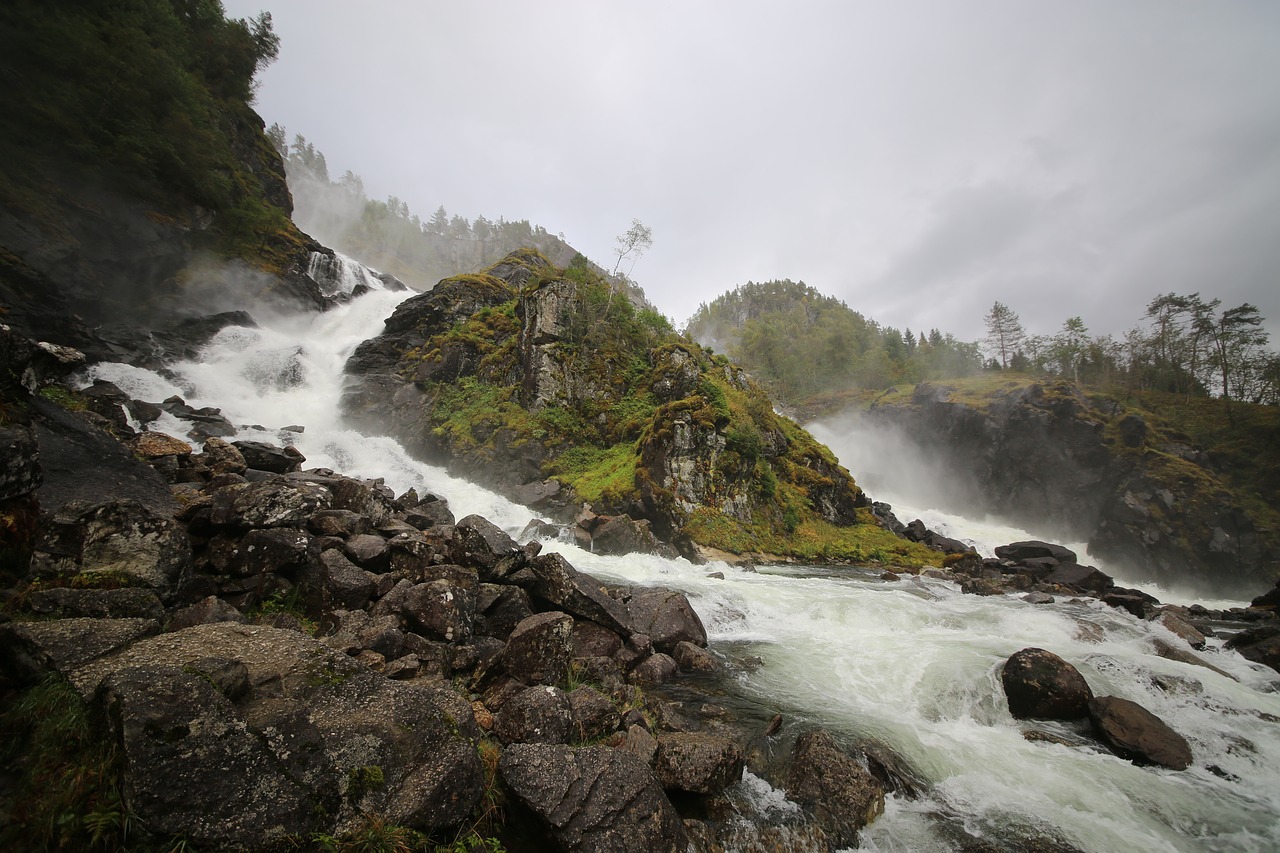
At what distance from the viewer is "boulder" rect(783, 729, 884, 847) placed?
5.54 m

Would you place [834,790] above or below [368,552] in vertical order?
below

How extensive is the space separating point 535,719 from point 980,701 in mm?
8683

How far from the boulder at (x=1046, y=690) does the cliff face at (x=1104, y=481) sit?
4784cm

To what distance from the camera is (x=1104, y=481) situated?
44.9 m

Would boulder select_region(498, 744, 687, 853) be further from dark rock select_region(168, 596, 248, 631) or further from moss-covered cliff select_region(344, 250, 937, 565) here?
moss-covered cliff select_region(344, 250, 937, 565)

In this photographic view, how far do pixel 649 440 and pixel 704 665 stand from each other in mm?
18725

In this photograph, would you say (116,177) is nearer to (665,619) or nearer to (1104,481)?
(665,619)

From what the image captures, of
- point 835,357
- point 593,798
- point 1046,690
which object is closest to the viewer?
point 593,798

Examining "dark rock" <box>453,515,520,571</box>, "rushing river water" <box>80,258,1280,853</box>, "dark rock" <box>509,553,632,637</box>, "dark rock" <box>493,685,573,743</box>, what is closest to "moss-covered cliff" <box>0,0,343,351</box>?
"rushing river water" <box>80,258,1280,853</box>

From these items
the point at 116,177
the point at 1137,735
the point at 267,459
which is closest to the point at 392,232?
the point at 116,177

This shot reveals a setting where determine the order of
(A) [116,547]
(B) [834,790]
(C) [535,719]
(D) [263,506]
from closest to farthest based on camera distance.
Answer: (C) [535,719]
(A) [116,547]
(B) [834,790]
(D) [263,506]

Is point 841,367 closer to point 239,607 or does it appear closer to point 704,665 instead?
point 704,665

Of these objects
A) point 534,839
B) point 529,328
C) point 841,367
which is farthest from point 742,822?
A: point 841,367

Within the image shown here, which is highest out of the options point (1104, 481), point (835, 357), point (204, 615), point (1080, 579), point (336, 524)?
point (835, 357)
